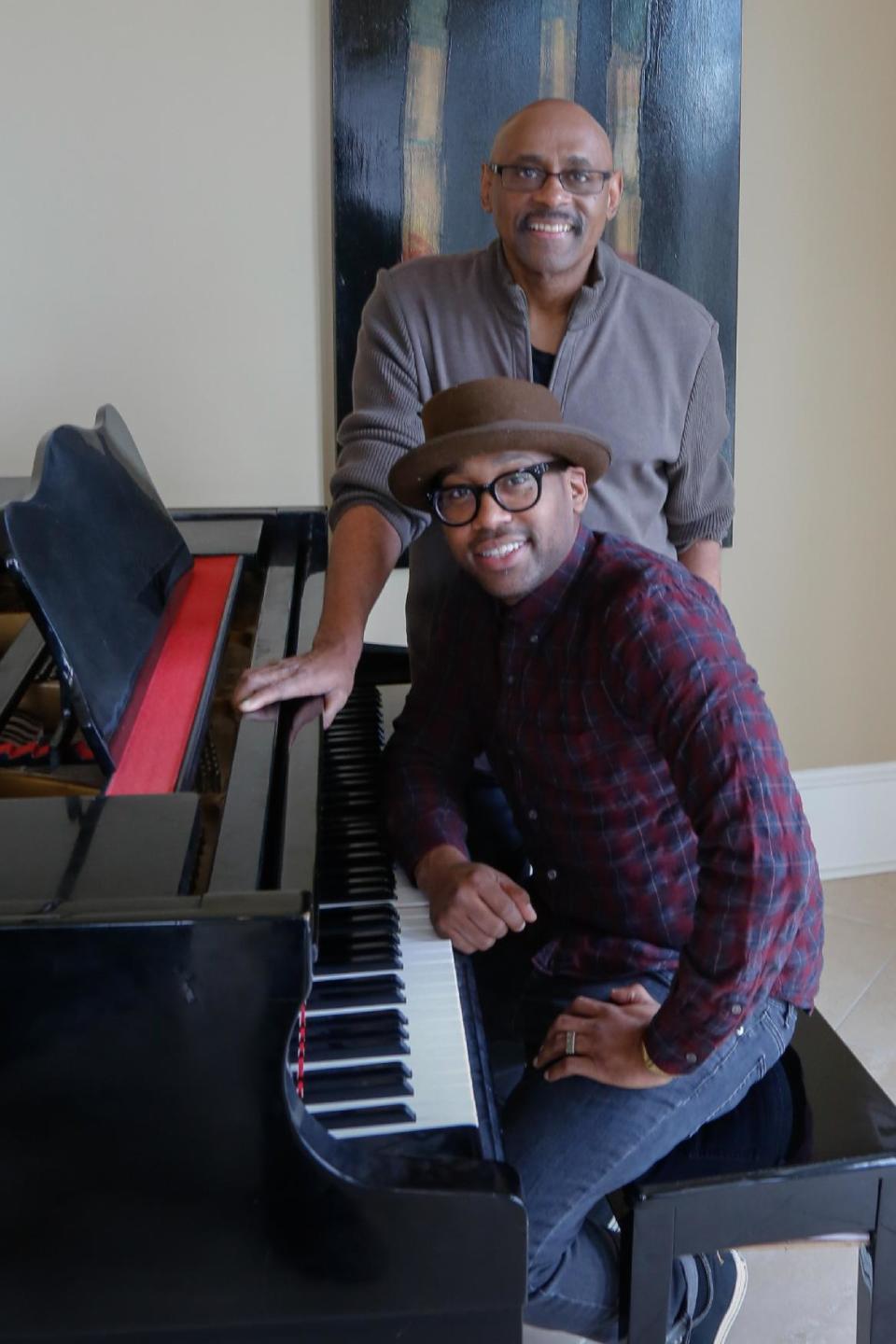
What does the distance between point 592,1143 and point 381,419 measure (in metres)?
1.06

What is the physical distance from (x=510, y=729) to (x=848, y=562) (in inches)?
81.3

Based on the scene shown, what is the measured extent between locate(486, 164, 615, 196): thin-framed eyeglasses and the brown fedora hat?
1.61ft

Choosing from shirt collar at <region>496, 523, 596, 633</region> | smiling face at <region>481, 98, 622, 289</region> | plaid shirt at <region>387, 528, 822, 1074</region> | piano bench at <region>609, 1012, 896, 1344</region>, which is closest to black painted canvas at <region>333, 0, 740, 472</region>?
smiling face at <region>481, 98, 622, 289</region>

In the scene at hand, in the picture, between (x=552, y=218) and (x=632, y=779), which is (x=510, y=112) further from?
(x=632, y=779)

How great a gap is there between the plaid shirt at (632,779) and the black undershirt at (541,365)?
14.9 inches

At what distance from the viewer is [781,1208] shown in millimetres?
1383

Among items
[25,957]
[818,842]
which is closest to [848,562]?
[818,842]

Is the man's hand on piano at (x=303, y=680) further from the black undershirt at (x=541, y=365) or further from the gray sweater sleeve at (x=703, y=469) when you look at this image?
the gray sweater sleeve at (x=703, y=469)

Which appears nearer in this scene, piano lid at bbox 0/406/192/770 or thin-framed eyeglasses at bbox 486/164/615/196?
piano lid at bbox 0/406/192/770

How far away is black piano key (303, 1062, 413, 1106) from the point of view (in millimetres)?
1146

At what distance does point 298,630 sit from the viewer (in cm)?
174

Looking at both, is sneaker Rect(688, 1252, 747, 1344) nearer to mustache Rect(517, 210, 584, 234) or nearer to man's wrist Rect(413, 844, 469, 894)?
man's wrist Rect(413, 844, 469, 894)

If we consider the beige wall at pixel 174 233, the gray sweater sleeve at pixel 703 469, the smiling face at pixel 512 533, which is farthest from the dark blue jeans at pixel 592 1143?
the beige wall at pixel 174 233

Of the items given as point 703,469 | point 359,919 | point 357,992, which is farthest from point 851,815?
point 357,992
